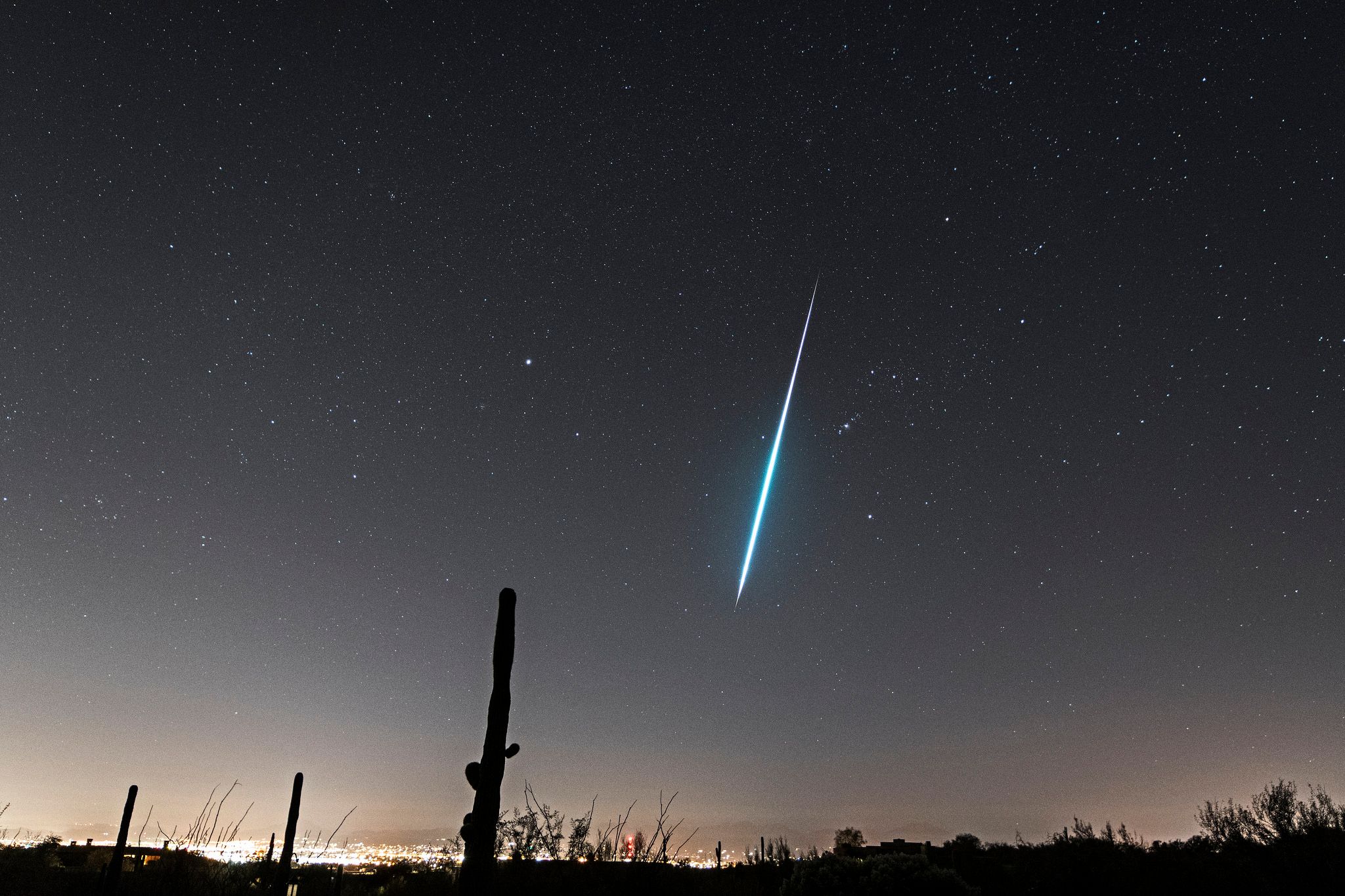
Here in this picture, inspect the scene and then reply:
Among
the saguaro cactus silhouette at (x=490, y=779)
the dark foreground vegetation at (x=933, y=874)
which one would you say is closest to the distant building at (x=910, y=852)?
the dark foreground vegetation at (x=933, y=874)

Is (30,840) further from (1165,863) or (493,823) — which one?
(1165,863)

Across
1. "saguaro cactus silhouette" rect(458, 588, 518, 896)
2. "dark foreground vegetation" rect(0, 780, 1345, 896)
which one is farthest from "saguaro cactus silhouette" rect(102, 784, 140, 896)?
"saguaro cactus silhouette" rect(458, 588, 518, 896)

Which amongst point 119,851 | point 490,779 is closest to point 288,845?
point 119,851

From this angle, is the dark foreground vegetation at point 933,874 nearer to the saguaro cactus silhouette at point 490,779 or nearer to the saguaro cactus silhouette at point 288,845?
the saguaro cactus silhouette at point 288,845

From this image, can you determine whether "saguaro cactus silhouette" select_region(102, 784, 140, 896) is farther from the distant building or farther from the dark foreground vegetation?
the distant building

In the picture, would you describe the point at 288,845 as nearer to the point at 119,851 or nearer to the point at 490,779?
the point at 119,851
